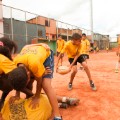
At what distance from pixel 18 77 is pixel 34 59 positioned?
0.39 metres

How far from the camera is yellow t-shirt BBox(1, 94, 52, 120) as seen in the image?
4043mm

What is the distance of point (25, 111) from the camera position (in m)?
4.11

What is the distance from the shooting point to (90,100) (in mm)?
5324

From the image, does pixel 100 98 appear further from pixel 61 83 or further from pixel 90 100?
pixel 61 83

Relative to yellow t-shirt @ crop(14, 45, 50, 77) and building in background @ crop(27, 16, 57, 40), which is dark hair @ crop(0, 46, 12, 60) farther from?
building in background @ crop(27, 16, 57, 40)

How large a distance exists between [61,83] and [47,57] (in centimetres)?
319

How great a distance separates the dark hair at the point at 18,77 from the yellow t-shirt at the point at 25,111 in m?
0.73

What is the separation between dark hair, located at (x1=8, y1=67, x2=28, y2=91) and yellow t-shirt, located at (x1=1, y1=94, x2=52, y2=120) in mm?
731

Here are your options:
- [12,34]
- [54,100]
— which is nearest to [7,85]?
[54,100]

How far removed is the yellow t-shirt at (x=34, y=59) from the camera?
11.9ft

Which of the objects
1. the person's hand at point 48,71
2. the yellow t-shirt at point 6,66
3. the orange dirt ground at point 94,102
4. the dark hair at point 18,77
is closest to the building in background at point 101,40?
the orange dirt ground at point 94,102

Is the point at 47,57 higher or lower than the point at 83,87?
higher

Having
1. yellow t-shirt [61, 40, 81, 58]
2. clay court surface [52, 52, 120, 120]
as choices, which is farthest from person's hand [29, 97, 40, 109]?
yellow t-shirt [61, 40, 81, 58]

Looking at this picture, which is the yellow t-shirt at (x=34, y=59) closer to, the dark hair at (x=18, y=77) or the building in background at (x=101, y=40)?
the dark hair at (x=18, y=77)
